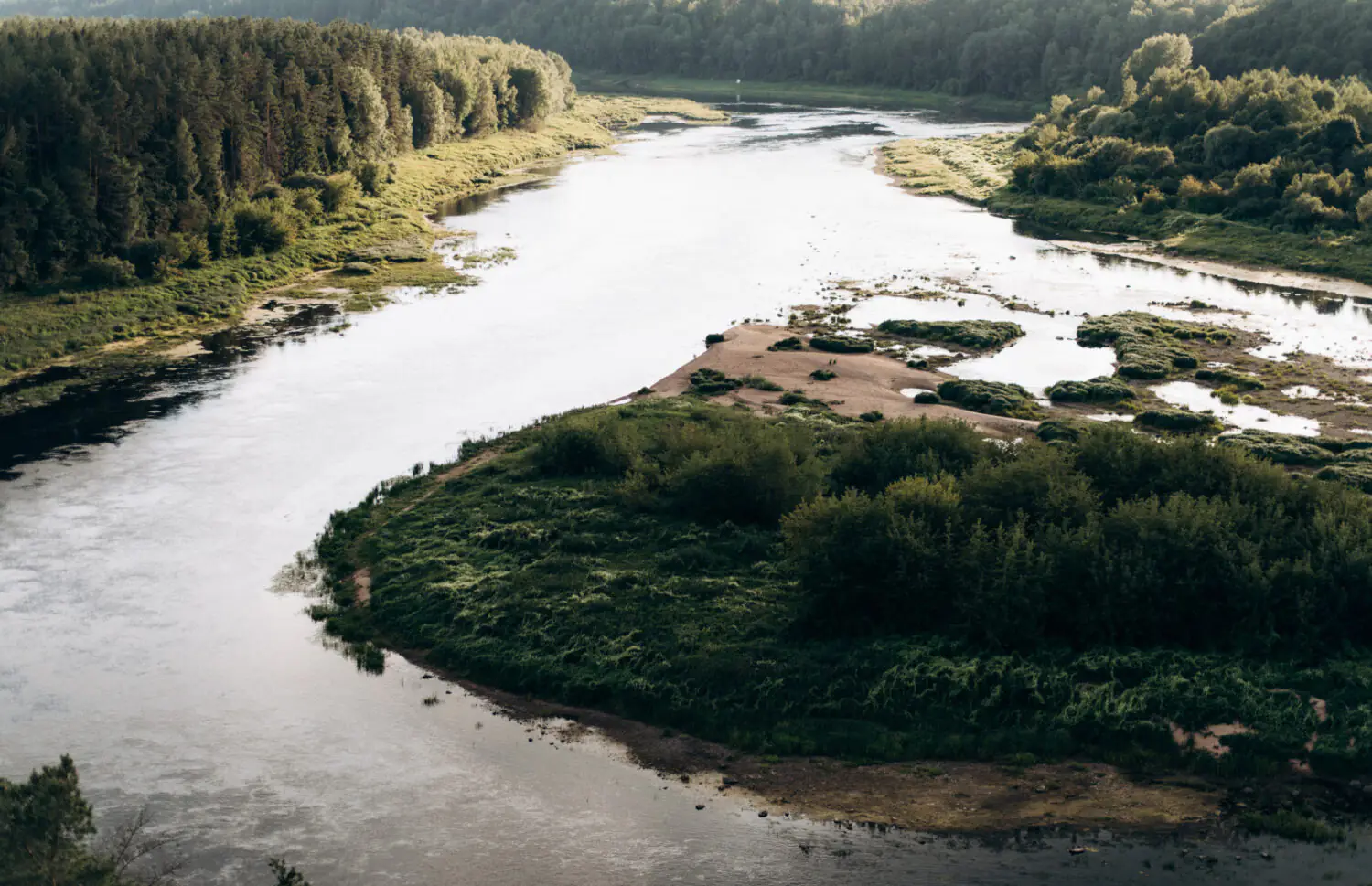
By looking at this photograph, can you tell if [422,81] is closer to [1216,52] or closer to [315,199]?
[315,199]

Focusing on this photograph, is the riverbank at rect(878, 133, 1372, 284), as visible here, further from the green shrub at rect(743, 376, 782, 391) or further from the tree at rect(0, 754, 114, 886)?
the tree at rect(0, 754, 114, 886)

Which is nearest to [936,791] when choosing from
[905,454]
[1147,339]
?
[905,454]

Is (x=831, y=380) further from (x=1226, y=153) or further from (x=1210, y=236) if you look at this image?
(x=1226, y=153)

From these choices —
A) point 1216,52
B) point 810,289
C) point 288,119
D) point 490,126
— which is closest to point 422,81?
point 490,126

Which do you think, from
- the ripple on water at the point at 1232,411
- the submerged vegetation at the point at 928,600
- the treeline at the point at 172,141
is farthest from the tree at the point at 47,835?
the treeline at the point at 172,141

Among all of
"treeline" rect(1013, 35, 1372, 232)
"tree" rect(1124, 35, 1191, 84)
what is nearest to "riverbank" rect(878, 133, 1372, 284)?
"treeline" rect(1013, 35, 1372, 232)
